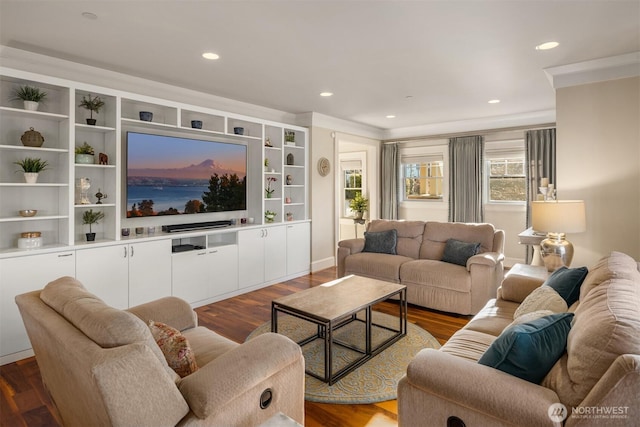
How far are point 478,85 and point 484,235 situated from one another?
68.3 inches

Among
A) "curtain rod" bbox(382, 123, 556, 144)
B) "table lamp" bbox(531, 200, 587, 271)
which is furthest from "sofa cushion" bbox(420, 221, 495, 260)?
"curtain rod" bbox(382, 123, 556, 144)

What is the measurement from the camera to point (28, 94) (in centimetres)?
312

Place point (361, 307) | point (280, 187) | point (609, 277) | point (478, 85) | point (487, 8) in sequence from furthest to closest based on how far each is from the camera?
point (280, 187)
point (478, 85)
point (361, 307)
point (487, 8)
point (609, 277)

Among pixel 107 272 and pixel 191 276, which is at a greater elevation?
pixel 107 272

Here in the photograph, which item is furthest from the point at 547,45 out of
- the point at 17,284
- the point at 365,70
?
the point at 17,284

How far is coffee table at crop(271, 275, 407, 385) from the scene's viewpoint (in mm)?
2594

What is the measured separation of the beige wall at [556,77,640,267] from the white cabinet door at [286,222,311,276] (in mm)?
3351

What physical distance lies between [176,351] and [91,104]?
2.92m

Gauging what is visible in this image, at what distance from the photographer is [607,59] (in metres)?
3.39

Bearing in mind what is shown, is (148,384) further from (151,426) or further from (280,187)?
(280,187)

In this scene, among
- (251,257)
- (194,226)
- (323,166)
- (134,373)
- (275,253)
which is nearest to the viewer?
(134,373)

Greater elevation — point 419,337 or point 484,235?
point 484,235

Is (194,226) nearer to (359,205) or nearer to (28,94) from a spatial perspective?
(28,94)

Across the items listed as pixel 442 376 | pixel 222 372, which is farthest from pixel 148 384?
pixel 442 376
